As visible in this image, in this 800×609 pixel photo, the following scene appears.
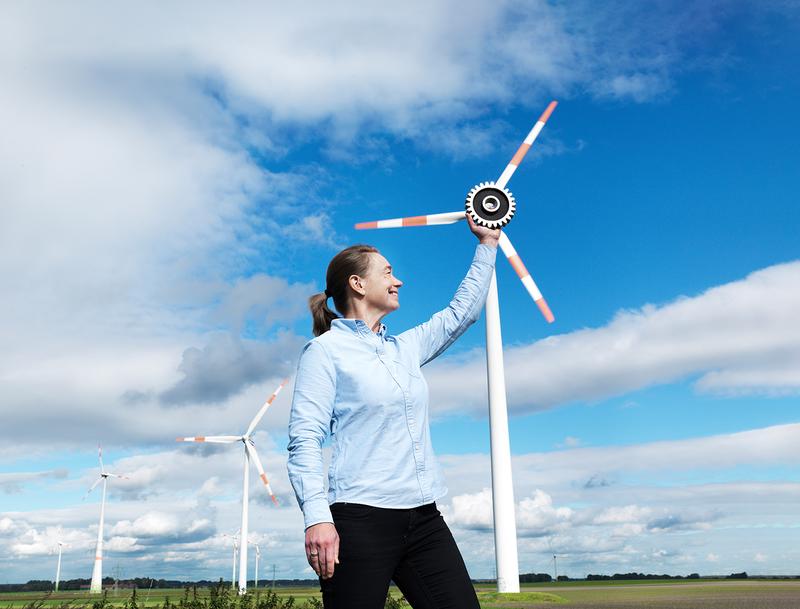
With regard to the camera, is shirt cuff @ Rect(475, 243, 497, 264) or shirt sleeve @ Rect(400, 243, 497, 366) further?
shirt cuff @ Rect(475, 243, 497, 264)

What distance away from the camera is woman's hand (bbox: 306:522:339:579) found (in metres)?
3.95

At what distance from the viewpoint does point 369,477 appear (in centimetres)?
423

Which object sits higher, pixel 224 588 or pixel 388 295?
pixel 388 295

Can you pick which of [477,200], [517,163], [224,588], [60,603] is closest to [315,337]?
[477,200]

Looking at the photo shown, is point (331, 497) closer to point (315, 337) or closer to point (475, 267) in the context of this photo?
point (315, 337)

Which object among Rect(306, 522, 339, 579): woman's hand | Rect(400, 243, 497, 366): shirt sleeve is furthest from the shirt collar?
Rect(306, 522, 339, 579): woman's hand

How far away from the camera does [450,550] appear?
4414 millimetres

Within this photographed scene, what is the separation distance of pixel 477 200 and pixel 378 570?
291 cm

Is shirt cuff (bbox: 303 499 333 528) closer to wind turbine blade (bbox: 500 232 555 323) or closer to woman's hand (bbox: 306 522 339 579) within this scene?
woman's hand (bbox: 306 522 339 579)

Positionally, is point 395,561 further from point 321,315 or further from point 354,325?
point 321,315

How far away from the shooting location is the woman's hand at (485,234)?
5.46m

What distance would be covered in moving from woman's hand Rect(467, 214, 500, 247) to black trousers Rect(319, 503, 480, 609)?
192 cm

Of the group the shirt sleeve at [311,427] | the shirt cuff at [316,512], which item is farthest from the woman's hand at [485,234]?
the shirt cuff at [316,512]

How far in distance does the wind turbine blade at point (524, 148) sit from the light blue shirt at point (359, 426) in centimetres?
2550
